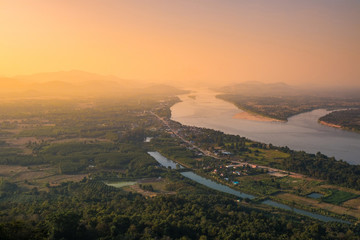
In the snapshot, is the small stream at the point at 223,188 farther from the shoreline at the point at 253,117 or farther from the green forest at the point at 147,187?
the shoreline at the point at 253,117

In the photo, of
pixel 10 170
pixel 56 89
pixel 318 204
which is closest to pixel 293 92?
pixel 56 89

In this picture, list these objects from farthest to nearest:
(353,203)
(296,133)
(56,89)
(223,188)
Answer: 1. (56,89)
2. (296,133)
3. (223,188)
4. (353,203)

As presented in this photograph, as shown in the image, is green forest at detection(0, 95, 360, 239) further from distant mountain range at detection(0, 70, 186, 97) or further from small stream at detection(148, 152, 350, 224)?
distant mountain range at detection(0, 70, 186, 97)

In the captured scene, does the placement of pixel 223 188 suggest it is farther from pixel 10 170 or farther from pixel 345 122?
pixel 345 122

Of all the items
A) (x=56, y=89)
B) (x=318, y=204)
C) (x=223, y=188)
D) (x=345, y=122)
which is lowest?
(x=223, y=188)

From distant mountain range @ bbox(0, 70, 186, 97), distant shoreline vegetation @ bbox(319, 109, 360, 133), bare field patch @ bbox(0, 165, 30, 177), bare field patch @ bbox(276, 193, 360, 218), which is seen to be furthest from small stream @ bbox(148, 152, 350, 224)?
distant mountain range @ bbox(0, 70, 186, 97)

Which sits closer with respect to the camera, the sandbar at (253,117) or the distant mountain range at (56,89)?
the sandbar at (253,117)

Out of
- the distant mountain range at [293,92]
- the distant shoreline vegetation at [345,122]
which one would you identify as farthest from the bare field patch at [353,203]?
the distant mountain range at [293,92]

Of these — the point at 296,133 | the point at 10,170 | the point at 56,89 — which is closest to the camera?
the point at 10,170

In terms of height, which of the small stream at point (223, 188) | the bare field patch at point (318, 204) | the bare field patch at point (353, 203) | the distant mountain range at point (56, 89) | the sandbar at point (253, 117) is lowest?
the small stream at point (223, 188)

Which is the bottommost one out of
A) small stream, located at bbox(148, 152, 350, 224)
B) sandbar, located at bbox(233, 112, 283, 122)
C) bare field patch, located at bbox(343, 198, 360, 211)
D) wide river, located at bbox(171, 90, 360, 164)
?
small stream, located at bbox(148, 152, 350, 224)

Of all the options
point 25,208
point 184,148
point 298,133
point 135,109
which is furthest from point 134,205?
point 135,109
